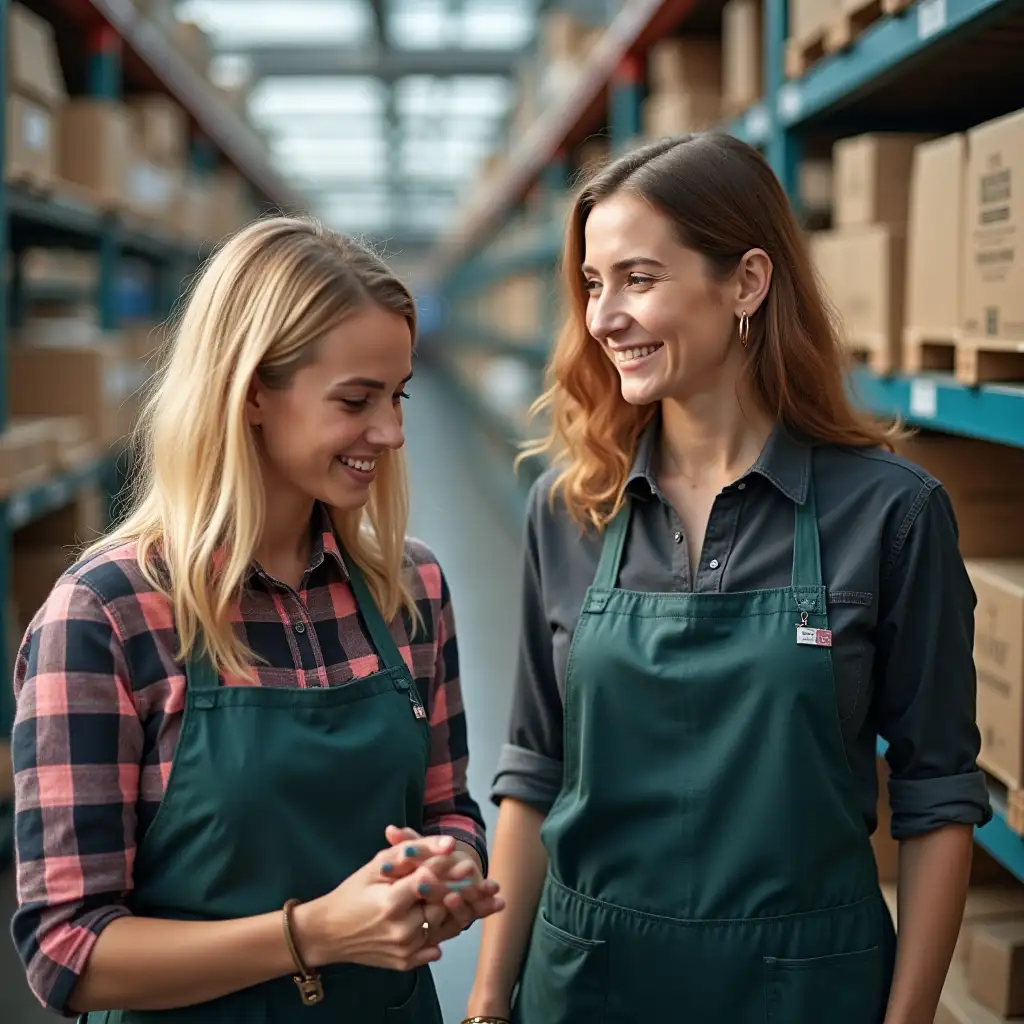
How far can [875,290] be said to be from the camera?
8.61 feet

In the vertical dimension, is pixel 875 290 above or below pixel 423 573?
above

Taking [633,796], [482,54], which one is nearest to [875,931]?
[633,796]

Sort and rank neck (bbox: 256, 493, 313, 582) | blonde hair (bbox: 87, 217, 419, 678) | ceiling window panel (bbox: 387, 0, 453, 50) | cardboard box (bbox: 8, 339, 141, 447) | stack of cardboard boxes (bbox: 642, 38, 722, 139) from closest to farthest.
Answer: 1. blonde hair (bbox: 87, 217, 419, 678)
2. neck (bbox: 256, 493, 313, 582)
3. stack of cardboard boxes (bbox: 642, 38, 722, 139)
4. cardboard box (bbox: 8, 339, 141, 447)
5. ceiling window panel (bbox: 387, 0, 453, 50)

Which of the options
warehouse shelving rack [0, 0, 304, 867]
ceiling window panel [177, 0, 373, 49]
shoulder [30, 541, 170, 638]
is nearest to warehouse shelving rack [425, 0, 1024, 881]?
shoulder [30, 541, 170, 638]

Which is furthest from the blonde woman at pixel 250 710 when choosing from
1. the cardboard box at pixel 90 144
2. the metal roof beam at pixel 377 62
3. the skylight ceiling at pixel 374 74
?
the metal roof beam at pixel 377 62

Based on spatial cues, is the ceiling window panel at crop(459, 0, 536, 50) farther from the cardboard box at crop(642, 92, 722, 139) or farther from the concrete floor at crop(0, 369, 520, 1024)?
the cardboard box at crop(642, 92, 722, 139)

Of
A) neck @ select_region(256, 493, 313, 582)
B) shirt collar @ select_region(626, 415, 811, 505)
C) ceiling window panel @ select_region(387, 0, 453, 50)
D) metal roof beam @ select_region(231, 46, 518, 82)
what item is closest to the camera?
neck @ select_region(256, 493, 313, 582)

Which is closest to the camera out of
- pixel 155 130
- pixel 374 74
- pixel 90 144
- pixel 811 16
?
pixel 811 16

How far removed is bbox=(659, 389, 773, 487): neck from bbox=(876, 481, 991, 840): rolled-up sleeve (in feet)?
0.78

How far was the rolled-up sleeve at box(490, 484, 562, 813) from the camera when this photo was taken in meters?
1.70

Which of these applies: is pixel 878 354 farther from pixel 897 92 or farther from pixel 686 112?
pixel 686 112

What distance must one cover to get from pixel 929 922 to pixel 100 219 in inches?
175

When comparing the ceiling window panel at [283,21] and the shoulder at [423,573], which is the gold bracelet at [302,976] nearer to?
the shoulder at [423,573]

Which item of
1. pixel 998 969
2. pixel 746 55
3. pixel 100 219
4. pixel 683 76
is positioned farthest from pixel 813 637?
pixel 100 219
